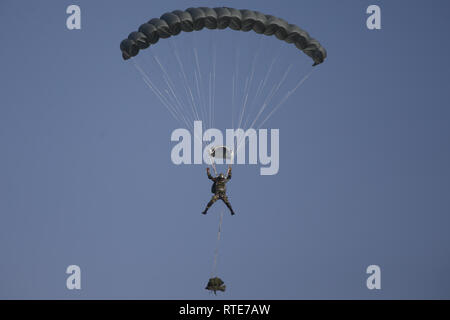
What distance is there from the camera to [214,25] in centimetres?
2394

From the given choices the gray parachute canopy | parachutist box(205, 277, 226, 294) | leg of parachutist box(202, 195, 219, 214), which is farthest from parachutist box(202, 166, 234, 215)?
the gray parachute canopy

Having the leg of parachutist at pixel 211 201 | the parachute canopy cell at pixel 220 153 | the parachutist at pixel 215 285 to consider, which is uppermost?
the parachute canopy cell at pixel 220 153

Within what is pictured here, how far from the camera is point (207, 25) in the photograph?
78.4 ft

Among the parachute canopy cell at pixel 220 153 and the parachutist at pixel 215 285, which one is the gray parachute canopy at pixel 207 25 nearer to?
the parachute canopy cell at pixel 220 153

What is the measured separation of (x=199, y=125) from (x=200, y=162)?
128 cm

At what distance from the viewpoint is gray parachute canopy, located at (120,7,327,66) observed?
23.6 meters

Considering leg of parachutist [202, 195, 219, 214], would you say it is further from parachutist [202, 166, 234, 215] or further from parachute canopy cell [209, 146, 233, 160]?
parachute canopy cell [209, 146, 233, 160]

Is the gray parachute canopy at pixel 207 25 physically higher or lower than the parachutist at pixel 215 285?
higher

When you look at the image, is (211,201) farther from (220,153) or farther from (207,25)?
(207,25)

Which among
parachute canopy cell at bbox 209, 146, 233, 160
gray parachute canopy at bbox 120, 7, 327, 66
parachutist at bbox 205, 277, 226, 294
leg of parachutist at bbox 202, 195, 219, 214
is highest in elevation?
gray parachute canopy at bbox 120, 7, 327, 66

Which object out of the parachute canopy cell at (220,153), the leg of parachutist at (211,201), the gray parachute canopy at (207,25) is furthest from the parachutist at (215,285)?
the gray parachute canopy at (207,25)

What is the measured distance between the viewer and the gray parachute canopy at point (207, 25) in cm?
2364
